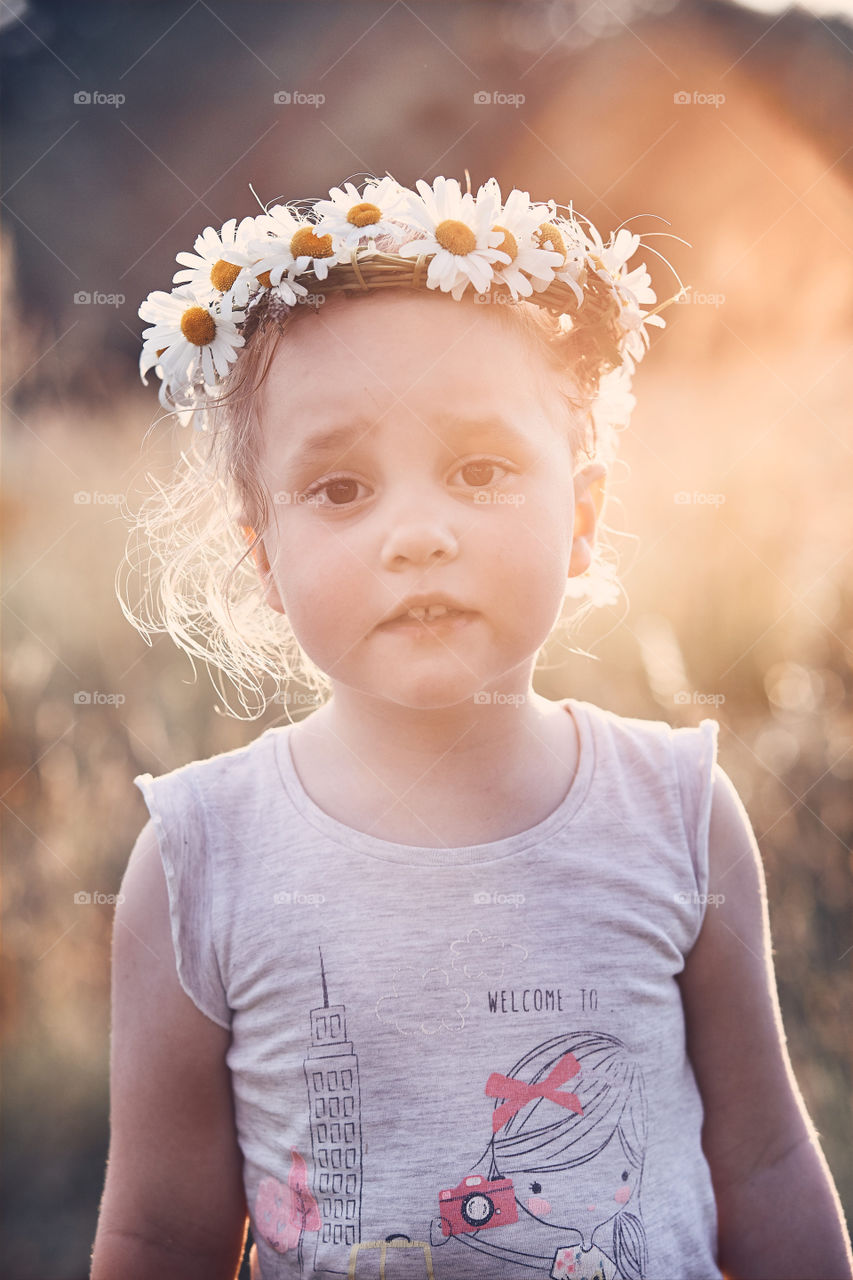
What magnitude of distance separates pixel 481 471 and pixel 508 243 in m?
0.25

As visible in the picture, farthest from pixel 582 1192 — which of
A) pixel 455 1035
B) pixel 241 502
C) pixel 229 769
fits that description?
pixel 241 502

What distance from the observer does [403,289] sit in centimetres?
100

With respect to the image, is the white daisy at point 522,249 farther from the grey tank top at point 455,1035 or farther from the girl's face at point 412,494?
the grey tank top at point 455,1035

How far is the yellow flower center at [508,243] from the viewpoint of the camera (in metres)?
1.03

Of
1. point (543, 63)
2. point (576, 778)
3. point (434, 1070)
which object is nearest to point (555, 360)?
point (576, 778)

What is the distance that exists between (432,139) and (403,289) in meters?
1.39

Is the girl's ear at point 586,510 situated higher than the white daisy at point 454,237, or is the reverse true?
the white daisy at point 454,237

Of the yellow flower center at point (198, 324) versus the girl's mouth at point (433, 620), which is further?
the yellow flower center at point (198, 324)

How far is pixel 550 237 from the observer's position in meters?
1.08

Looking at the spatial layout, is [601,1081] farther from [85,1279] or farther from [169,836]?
[85,1279]

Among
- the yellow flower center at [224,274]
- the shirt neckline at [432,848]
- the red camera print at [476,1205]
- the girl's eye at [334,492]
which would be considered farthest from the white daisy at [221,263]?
the red camera print at [476,1205]

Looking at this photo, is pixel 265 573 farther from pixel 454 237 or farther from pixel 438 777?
pixel 454 237

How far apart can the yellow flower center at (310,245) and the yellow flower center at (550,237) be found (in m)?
0.23

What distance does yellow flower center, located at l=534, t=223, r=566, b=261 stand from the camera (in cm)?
107
